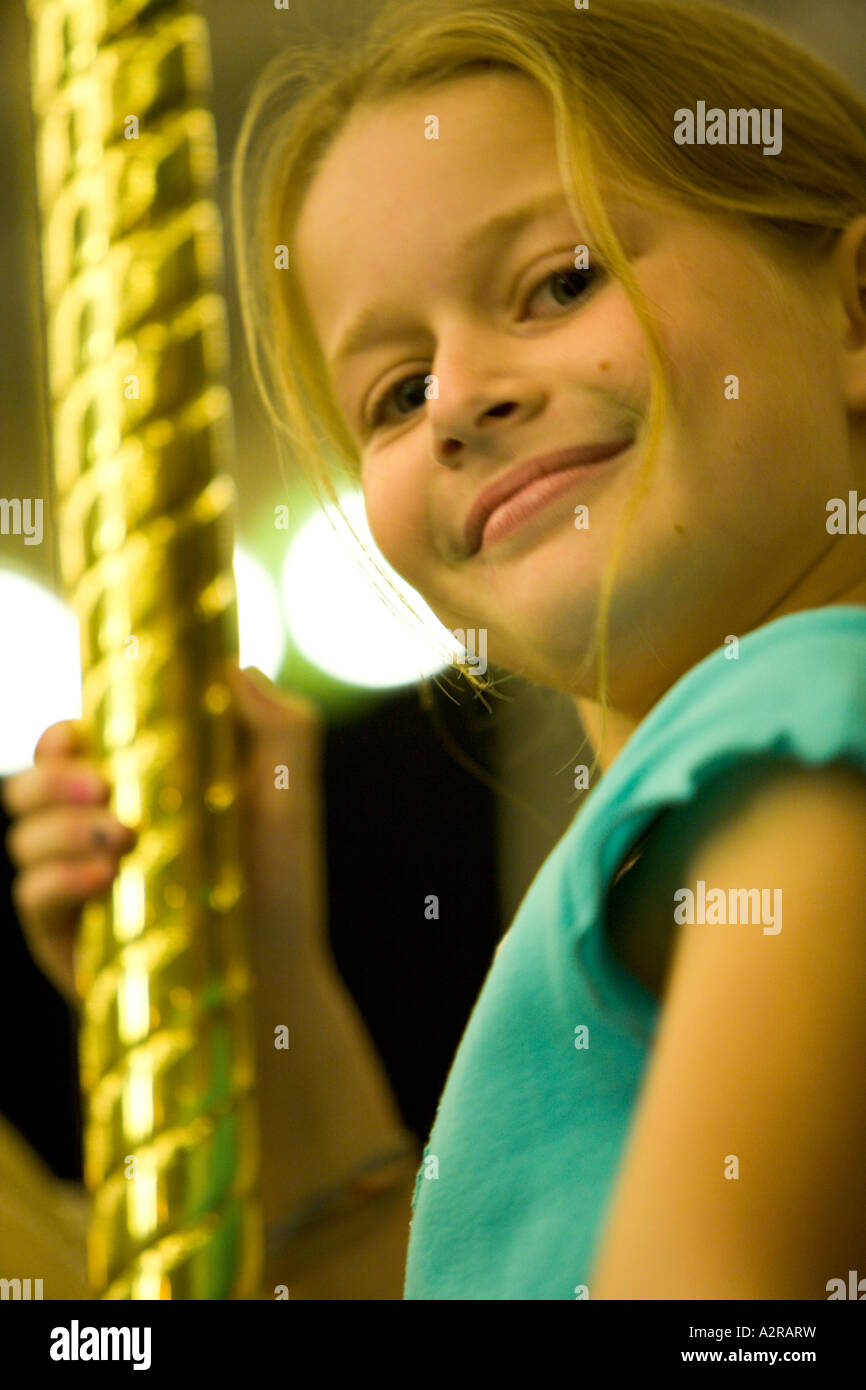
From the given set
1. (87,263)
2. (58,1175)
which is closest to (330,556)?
(58,1175)

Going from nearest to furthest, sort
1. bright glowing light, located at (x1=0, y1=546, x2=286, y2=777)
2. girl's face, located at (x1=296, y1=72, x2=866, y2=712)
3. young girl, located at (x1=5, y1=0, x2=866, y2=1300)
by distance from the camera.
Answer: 1. young girl, located at (x1=5, y1=0, x2=866, y2=1300)
2. girl's face, located at (x1=296, y1=72, x2=866, y2=712)
3. bright glowing light, located at (x1=0, y1=546, x2=286, y2=777)

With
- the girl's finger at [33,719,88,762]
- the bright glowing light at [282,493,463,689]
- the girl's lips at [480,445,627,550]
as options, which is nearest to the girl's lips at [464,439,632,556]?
the girl's lips at [480,445,627,550]

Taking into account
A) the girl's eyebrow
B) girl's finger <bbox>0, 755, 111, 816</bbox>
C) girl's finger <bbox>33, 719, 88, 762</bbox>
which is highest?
the girl's eyebrow

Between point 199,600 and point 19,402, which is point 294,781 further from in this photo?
point 19,402

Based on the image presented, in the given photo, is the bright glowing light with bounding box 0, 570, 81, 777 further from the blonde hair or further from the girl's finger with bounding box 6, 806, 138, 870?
the girl's finger with bounding box 6, 806, 138, 870

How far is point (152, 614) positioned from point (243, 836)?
0.38 feet

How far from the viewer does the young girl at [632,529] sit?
247 mm

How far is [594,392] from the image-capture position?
1.22 feet

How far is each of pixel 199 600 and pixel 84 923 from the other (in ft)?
0.24

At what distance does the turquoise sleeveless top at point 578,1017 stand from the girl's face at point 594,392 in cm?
6

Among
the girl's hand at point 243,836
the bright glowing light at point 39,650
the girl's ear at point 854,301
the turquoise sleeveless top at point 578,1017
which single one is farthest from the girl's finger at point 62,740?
the bright glowing light at point 39,650

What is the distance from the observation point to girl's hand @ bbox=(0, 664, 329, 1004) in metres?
0.31

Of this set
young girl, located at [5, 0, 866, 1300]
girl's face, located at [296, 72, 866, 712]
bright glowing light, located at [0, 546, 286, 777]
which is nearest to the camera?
young girl, located at [5, 0, 866, 1300]

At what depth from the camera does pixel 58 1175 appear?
3.43 feet
